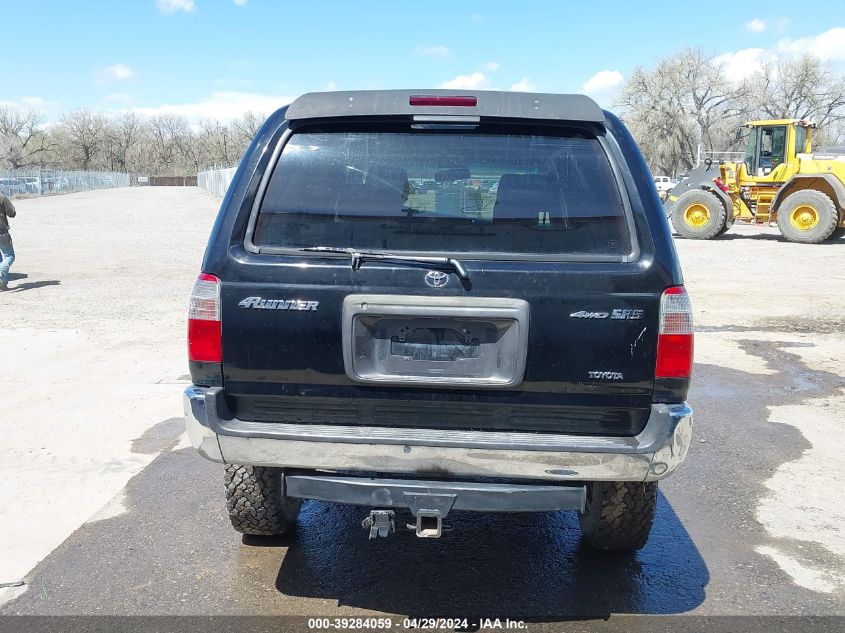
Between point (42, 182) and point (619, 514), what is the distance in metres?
63.8

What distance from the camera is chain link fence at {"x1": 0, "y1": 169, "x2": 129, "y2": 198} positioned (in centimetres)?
5178

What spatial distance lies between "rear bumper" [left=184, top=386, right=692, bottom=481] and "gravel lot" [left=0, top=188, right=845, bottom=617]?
2.63ft

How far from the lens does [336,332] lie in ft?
9.50

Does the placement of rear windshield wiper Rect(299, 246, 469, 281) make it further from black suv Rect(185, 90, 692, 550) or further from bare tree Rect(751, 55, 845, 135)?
bare tree Rect(751, 55, 845, 135)

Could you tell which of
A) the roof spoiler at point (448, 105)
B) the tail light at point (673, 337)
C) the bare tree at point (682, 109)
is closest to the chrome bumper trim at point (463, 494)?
the tail light at point (673, 337)

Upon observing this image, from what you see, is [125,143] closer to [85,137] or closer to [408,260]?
[85,137]

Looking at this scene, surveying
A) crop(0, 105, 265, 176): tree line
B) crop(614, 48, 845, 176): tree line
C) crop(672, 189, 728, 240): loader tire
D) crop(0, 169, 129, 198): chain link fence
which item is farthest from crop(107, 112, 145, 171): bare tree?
crop(672, 189, 728, 240): loader tire

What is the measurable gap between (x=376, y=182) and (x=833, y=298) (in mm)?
10659

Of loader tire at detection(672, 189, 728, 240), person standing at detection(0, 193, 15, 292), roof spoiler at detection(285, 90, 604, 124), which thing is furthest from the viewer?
loader tire at detection(672, 189, 728, 240)

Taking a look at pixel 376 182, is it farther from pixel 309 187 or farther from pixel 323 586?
pixel 323 586

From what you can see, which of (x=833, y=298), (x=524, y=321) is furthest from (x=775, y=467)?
(x=833, y=298)

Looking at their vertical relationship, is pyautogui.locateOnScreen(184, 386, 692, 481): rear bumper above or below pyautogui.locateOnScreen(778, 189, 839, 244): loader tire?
below

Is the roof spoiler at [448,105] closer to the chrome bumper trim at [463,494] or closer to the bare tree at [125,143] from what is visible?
the chrome bumper trim at [463,494]

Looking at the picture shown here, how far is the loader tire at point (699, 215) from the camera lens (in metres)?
20.6
